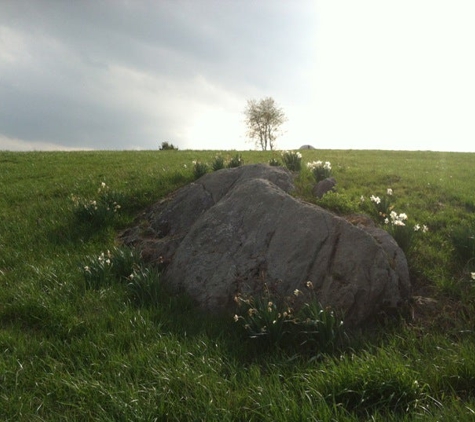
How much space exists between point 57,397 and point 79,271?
255 cm

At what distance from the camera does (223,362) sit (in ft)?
12.6

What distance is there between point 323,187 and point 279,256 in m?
3.58

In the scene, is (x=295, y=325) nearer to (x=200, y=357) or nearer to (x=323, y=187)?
(x=200, y=357)


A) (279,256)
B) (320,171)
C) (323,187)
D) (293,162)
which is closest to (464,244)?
(279,256)

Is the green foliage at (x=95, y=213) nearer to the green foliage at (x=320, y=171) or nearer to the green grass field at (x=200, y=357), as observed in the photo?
the green grass field at (x=200, y=357)

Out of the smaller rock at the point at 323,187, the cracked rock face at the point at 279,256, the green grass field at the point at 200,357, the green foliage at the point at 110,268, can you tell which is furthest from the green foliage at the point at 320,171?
the green foliage at the point at 110,268

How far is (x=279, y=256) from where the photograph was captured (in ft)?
16.9

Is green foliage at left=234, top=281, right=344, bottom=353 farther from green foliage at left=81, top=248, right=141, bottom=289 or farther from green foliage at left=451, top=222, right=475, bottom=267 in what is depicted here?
green foliage at left=451, top=222, right=475, bottom=267

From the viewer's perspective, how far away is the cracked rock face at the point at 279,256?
466cm

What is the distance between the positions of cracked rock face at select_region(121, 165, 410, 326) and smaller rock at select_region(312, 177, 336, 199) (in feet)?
6.59

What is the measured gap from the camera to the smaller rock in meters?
8.15

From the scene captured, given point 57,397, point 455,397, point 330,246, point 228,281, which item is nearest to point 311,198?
point 330,246

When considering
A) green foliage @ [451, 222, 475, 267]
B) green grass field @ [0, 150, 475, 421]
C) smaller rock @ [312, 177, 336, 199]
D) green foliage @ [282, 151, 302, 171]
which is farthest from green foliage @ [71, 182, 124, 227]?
green foliage @ [451, 222, 475, 267]

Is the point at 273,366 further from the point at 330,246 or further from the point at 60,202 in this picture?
the point at 60,202
